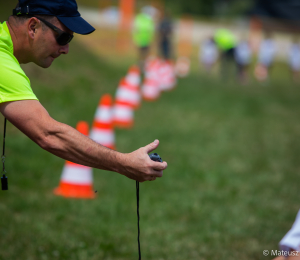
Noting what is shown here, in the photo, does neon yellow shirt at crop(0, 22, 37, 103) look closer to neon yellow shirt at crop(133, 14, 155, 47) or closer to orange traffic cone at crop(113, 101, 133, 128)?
orange traffic cone at crop(113, 101, 133, 128)

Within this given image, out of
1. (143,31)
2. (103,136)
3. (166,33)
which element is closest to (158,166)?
(103,136)

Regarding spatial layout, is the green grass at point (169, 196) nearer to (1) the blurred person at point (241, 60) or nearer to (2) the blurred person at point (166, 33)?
(1) the blurred person at point (241, 60)

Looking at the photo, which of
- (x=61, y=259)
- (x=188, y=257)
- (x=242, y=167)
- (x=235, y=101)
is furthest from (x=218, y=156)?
(x=235, y=101)

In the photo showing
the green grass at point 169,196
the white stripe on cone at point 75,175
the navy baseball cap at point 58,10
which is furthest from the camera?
the white stripe on cone at point 75,175

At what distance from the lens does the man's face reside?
242 centimetres

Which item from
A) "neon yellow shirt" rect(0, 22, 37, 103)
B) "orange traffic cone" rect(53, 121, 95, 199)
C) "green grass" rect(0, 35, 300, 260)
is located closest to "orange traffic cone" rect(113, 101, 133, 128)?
"green grass" rect(0, 35, 300, 260)

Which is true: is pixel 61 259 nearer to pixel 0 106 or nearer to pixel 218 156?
pixel 0 106

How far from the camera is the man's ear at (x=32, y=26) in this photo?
2.39 meters

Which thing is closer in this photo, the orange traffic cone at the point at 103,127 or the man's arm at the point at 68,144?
the man's arm at the point at 68,144

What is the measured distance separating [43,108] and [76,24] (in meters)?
0.60

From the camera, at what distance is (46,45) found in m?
2.48

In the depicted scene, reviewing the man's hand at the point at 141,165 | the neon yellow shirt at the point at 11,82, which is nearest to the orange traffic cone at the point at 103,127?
the neon yellow shirt at the point at 11,82

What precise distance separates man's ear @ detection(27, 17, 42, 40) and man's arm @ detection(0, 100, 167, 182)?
50 cm

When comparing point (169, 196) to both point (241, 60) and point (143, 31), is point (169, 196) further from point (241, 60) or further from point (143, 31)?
point (241, 60)
